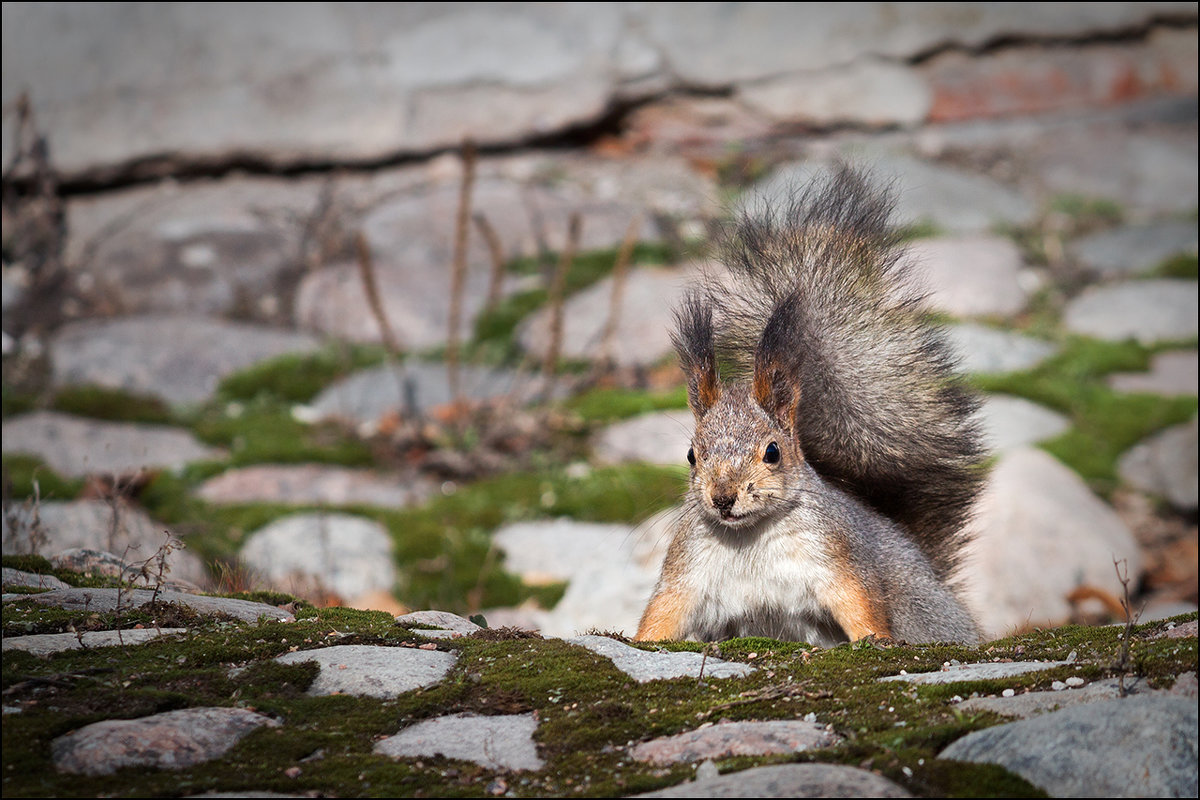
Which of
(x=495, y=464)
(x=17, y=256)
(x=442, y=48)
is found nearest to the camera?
(x=495, y=464)

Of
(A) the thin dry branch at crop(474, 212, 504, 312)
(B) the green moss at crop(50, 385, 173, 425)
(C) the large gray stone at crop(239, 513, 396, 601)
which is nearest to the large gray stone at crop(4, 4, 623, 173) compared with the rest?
(A) the thin dry branch at crop(474, 212, 504, 312)

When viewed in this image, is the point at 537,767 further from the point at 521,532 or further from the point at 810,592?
the point at 521,532

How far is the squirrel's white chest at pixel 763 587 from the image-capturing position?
3039mm

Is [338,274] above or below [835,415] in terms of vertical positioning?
above

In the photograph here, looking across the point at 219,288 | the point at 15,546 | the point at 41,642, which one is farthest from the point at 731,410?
the point at 219,288

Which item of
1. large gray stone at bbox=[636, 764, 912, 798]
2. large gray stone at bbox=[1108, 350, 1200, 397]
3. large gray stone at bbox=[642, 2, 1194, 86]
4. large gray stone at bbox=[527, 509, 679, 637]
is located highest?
large gray stone at bbox=[642, 2, 1194, 86]

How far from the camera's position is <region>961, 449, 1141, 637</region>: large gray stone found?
5.16 m

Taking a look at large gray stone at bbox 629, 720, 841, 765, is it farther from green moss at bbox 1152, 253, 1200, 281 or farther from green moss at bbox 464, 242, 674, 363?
green moss at bbox 1152, 253, 1200, 281

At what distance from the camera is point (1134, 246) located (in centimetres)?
805

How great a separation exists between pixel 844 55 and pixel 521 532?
5.05 meters

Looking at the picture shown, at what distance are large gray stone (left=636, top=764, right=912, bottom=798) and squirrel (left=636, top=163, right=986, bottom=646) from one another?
1343 millimetres

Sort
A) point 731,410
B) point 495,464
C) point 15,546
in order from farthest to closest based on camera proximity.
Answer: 1. point 495,464
2. point 15,546
3. point 731,410

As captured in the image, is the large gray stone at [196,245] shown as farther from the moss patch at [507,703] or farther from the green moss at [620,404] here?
the moss patch at [507,703]

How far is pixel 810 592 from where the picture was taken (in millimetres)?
3039
